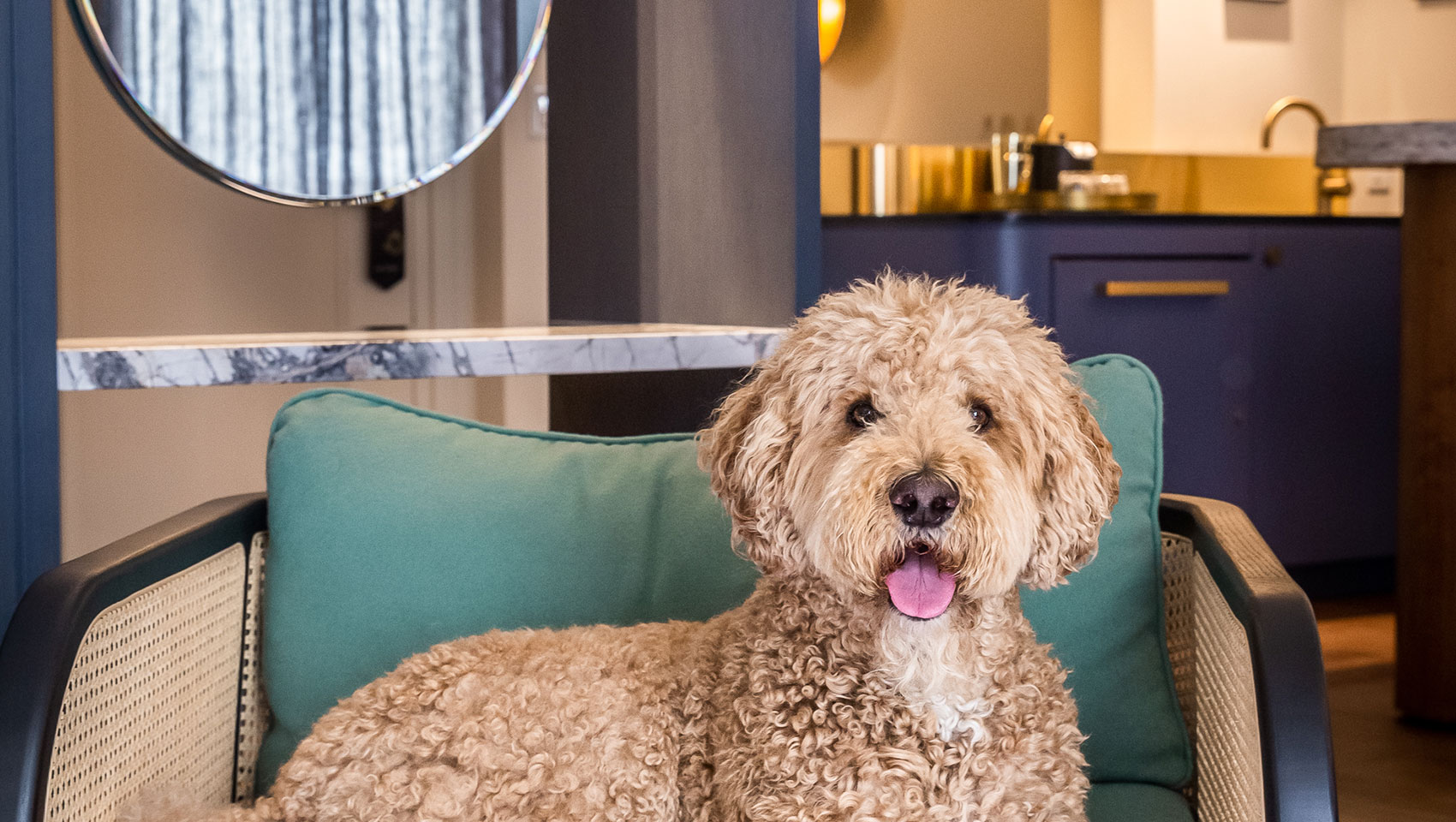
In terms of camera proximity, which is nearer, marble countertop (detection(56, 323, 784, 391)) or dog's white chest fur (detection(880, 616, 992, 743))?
dog's white chest fur (detection(880, 616, 992, 743))

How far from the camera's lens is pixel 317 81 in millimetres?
1673

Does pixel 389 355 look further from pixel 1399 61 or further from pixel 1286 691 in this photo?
pixel 1399 61

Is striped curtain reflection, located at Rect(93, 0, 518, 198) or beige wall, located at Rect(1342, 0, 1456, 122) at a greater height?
beige wall, located at Rect(1342, 0, 1456, 122)

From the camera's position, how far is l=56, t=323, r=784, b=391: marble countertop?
4.55 ft

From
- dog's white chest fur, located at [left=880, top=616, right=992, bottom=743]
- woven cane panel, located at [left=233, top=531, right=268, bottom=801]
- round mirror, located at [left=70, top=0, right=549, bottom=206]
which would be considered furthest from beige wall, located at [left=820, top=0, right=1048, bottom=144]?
dog's white chest fur, located at [left=880, top=616, right=992, bottom=743]

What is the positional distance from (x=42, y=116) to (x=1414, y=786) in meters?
2.56

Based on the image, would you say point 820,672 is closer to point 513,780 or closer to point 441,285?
point 513,780

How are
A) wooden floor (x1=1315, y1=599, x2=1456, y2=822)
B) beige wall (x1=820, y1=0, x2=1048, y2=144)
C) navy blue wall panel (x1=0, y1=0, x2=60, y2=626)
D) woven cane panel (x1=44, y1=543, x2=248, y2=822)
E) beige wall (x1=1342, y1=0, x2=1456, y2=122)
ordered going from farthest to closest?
beige wall (x1=1342, y1=0, x2=1456, y2=122) → beige wall (x1=820, y1=0, x2=1048, y2=144) → wooden floor (x1=1315, y1=599, x2=1456, y2=822) → navy blue wall panel (x1=0, y1=0, x2=60, y2=626) → woven cane panel (x1=44, y1=543, x2=248, y2=822)

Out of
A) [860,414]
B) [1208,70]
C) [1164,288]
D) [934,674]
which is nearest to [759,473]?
[860,414]

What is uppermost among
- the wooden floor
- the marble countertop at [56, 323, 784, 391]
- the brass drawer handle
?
the brass drawer handle

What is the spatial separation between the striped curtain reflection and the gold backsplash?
2052mm

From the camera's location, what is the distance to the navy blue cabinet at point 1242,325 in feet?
10.9

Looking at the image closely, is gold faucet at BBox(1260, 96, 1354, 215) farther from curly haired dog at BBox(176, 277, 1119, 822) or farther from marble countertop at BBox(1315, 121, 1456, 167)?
curly haired dog at BBox(176, 277, 1119, 822)

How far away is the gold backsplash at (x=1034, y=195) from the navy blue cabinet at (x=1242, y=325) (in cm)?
35
